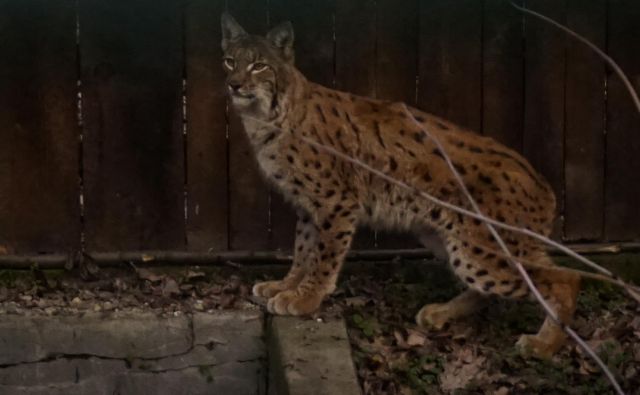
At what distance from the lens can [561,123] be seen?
5820mm

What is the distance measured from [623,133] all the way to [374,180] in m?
1.46

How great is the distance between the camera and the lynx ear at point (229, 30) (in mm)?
5195

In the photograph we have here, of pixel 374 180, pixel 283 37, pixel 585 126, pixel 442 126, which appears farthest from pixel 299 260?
pixel 585 126

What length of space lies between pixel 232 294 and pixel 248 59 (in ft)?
3.87

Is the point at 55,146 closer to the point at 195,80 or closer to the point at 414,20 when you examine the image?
the point at 195,80

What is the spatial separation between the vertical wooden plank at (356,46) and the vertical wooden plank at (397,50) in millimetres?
33

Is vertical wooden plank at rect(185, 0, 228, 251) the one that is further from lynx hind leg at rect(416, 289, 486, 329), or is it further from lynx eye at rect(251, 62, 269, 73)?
lynx hind leg at rect(416, 289, 486, 329)

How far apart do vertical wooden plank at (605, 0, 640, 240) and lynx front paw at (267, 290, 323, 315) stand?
176 cm

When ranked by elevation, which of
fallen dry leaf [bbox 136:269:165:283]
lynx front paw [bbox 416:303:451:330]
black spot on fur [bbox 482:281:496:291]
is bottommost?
lynx front paw [bbox 416:303:451:330]

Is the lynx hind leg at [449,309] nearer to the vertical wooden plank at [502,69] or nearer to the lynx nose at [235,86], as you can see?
the vertical wooden plank at [502,69]

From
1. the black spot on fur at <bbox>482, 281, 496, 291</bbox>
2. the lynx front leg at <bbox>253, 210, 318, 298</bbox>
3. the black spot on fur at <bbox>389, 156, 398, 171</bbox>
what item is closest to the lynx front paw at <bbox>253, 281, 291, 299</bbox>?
the lynx front leg at <bbox>253, 210, 318, 298</bbox>

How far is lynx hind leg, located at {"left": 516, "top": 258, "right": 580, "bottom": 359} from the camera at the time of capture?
193 inches

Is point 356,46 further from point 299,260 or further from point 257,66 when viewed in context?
point 299,260

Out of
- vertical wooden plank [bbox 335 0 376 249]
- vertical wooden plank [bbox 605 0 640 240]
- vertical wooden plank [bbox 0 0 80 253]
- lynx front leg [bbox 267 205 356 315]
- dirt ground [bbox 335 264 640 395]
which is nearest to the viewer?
dirt ground [bbox 335 264 640 395]
